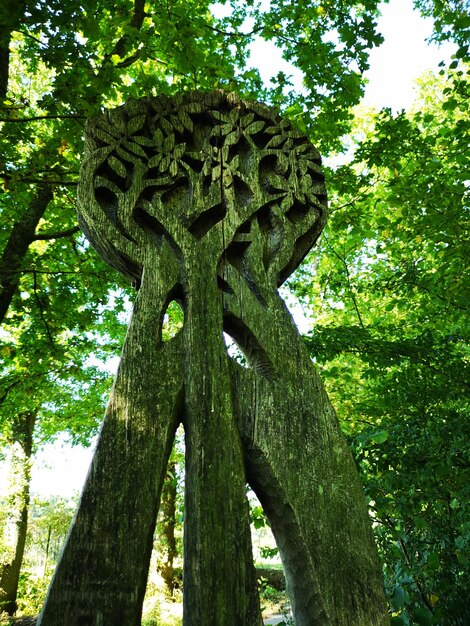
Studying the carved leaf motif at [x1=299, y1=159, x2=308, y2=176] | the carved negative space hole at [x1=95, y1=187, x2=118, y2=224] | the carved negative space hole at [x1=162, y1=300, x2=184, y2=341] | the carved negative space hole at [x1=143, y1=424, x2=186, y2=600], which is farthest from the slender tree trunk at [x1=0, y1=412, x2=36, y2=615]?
→ the carved leaf motif at [x1=299, y1=159, x2=308, y2=176]

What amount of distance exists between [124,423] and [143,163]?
4.54 ft

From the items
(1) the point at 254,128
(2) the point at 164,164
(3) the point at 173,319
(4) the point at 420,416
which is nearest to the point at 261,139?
(1) the point at 254,128

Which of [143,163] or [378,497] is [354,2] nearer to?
[143,163]

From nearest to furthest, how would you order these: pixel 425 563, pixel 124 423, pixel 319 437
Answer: pixel 124 423
pixel 319 437
pixel 425 563

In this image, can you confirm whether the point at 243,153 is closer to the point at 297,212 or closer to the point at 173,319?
the point at 297,212

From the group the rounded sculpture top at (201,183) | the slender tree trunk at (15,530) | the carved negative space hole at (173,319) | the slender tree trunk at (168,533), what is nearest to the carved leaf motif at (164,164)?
the rounded sculpture top at (201,183)

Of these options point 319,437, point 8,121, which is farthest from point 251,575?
point 8,121

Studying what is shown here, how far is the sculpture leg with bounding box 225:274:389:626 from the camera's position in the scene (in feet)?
5.10

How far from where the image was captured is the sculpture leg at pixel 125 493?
1.36m

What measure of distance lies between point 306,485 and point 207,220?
1.37m

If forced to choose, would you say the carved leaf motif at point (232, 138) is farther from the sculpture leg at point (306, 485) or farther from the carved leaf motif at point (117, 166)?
the sculpture leg at point (306, 485)

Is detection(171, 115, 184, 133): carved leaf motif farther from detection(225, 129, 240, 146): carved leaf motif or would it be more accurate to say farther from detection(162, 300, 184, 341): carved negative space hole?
detection(162, 300, 184, 341): carved negative space hole

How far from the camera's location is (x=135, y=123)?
2494 mm

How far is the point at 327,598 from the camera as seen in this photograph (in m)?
1.52
